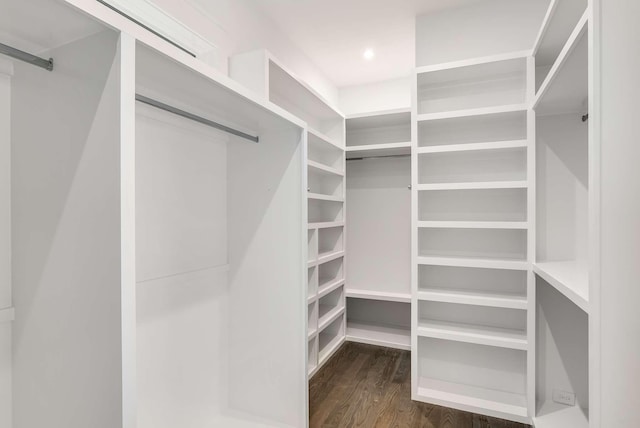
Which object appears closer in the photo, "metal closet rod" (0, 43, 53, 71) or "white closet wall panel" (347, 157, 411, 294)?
"metal closet rod" (0, 43, 53, 71)

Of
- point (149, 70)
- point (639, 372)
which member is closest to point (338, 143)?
point (149, 70)

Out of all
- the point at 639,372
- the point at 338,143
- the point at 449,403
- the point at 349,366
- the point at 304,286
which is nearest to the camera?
the point at 639,372

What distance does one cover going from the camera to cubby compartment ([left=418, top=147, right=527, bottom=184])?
2230 mm

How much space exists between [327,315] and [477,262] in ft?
4.65

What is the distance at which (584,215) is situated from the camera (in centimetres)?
202

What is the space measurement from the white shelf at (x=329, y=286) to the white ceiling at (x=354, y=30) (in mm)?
2163

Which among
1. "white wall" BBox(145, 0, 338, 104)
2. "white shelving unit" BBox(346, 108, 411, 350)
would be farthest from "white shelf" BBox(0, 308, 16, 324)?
"white shelving unit" BBox(346, 108, 411, 350)

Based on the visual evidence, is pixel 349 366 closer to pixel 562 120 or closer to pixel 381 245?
pixel 381 245

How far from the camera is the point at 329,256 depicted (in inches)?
114

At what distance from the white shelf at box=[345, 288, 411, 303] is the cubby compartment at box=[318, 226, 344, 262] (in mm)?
500

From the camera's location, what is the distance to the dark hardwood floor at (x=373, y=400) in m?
2.07

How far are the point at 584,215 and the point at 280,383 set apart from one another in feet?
6.89

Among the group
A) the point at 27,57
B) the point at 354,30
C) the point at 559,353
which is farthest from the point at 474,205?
the point at 27,57

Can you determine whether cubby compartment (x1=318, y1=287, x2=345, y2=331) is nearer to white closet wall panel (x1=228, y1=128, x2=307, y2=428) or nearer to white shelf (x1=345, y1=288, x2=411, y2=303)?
white shelf (x1=345, y1=288, x2=411, y2=303)
